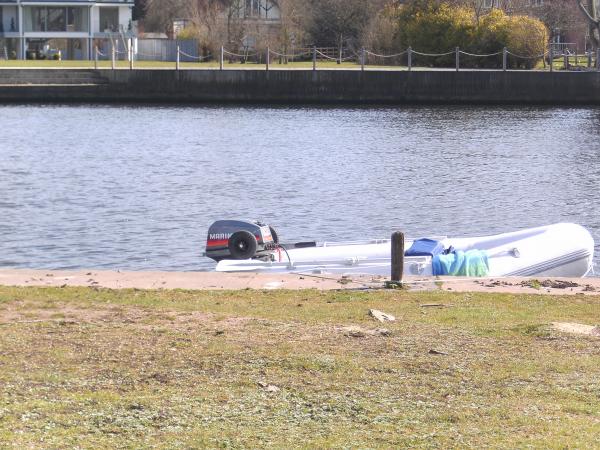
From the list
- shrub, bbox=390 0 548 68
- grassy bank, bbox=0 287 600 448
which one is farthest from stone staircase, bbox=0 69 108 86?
grassy bank, bbox=0 287 600 448

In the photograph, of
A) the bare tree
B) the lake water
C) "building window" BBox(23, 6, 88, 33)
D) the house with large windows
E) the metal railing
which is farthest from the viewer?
"building window" BBox(23, 6, 88, 33)

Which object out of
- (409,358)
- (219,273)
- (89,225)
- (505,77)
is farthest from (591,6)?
(409,358)

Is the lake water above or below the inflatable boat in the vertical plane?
below

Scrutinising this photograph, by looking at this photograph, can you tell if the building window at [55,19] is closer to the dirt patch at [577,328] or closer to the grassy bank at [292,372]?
the grassy bank at [292,372]

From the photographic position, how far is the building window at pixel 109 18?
8012cm

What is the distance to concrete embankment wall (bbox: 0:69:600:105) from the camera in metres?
53.2

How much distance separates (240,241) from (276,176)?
15001 millimetres

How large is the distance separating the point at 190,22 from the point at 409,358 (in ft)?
244

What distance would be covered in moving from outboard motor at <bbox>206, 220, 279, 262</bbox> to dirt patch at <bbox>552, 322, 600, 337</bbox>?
19.2 feet

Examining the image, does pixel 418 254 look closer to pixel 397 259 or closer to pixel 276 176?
pixel 397 259

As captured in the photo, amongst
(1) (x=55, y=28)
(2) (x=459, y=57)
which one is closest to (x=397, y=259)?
(2) (x=459, y=57)

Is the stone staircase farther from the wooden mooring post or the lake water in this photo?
the wooden mooring post

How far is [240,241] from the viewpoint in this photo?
16141 millimetres

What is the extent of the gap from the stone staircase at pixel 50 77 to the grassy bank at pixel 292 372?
45.7m
